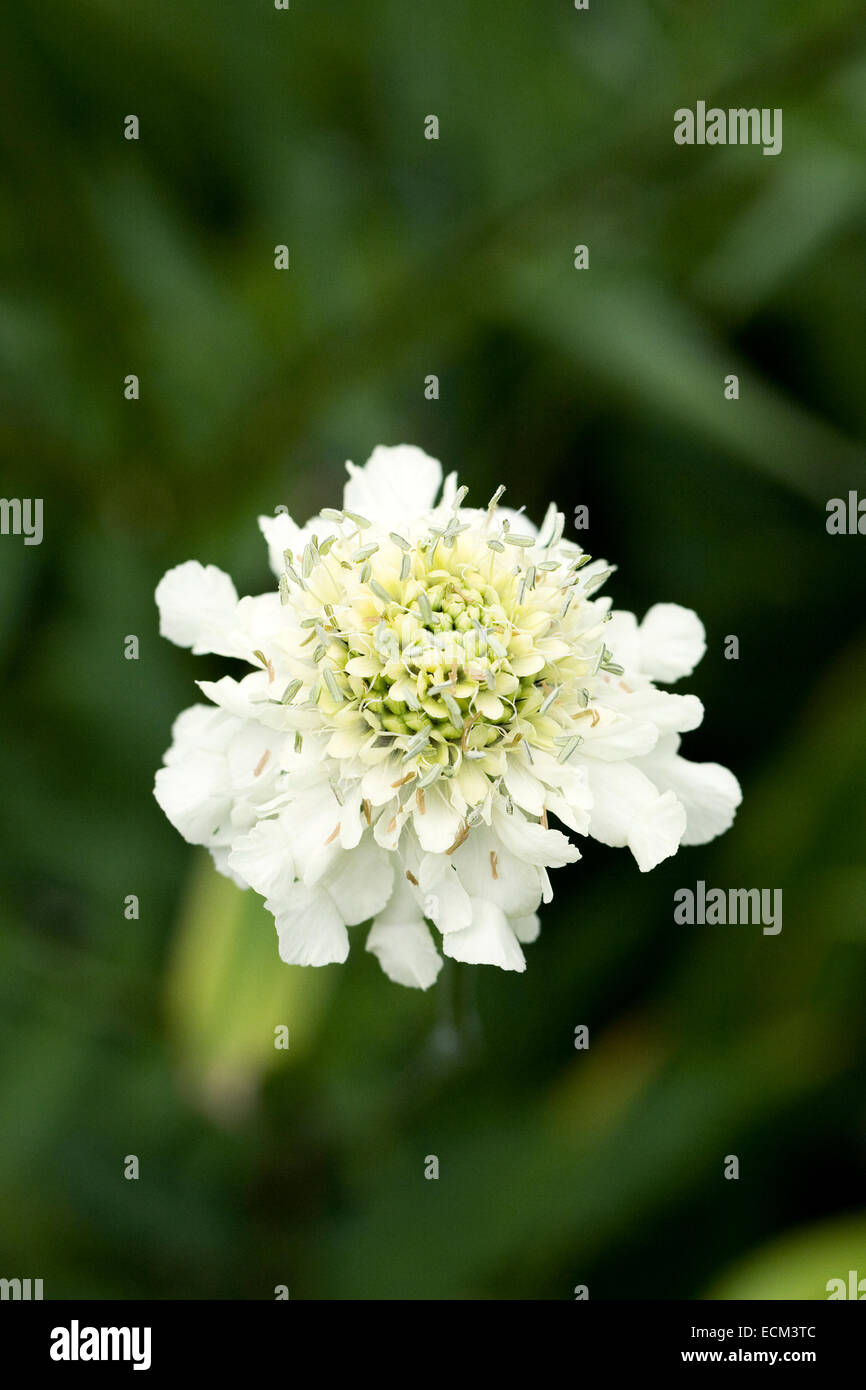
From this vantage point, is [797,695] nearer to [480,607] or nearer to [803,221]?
[803,221]

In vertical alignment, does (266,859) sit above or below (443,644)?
below

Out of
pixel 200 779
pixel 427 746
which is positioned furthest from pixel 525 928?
pixel 200 779

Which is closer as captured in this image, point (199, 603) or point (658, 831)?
point (658, 831)

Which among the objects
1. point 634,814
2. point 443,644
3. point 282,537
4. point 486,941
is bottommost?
point 486,941

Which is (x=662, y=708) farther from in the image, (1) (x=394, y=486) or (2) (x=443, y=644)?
(1) (x=394, y=486)

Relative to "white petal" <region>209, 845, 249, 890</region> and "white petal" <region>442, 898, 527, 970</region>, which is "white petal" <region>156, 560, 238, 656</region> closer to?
"white petal" <region>209, 845, 249, 890</region>
